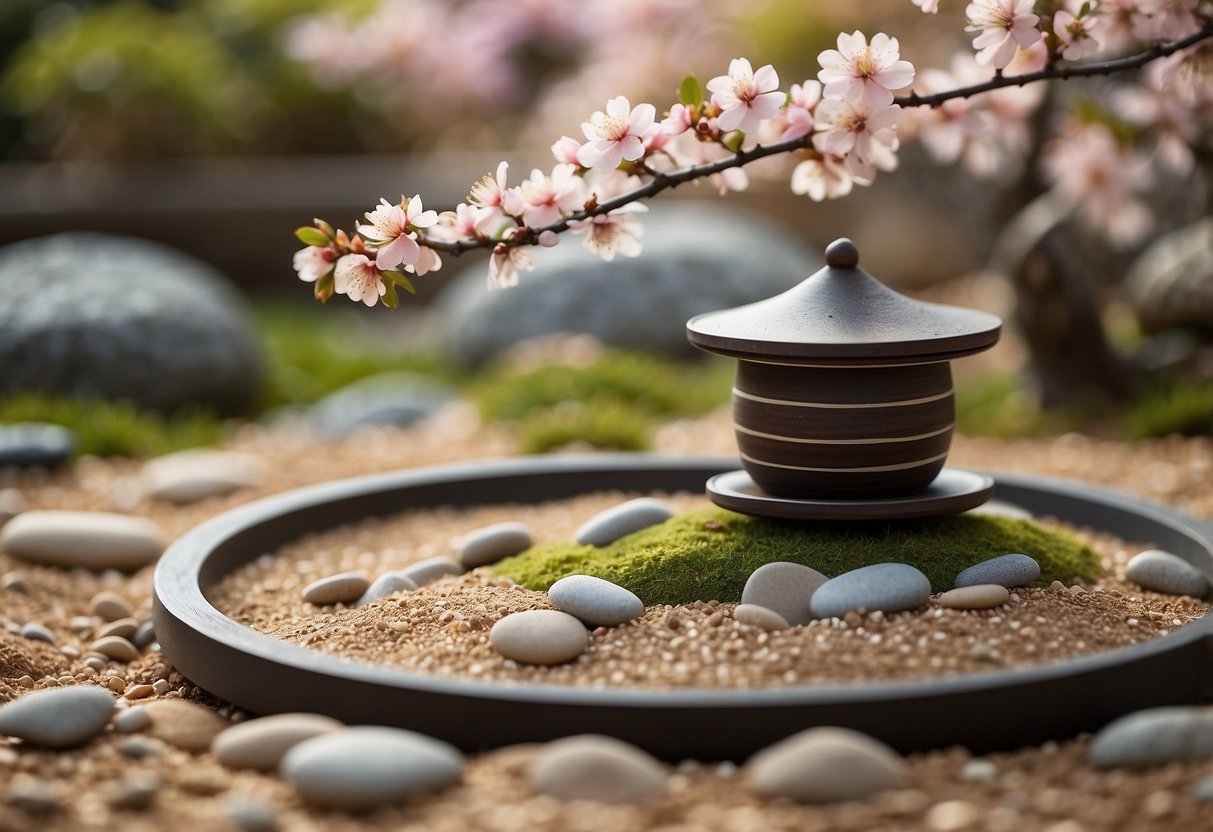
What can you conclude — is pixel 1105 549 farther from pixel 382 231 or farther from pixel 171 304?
pixel 171 304

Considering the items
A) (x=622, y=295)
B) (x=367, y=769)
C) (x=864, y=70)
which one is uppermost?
(x=864, y=70)

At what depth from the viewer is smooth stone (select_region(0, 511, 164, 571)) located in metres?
3.56

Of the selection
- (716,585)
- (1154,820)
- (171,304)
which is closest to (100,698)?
(716,585)

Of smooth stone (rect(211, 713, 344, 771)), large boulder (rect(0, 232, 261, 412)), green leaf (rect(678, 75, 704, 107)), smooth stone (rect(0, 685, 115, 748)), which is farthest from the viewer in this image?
large boulder (rect(0, 232, 261, 412))

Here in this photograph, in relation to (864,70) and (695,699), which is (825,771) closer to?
(695,699)

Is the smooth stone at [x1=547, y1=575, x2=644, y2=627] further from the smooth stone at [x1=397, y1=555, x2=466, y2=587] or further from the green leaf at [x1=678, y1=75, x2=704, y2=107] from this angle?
the green leaf at [x1=678, y1=75, x2=704, y2=107]

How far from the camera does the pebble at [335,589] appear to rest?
2756mm

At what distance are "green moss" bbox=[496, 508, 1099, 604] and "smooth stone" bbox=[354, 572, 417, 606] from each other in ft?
0.67

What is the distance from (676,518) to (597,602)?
0.45 meters

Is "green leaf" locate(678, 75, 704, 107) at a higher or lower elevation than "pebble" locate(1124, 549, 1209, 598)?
higher

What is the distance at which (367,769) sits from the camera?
1.87 m

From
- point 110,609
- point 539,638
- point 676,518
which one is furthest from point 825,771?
point 110,609

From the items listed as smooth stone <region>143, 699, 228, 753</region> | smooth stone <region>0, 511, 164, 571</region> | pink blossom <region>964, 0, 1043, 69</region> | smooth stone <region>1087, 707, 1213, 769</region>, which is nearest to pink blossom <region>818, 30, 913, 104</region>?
pink blossom <region>964, 0, 1043, 69</region>

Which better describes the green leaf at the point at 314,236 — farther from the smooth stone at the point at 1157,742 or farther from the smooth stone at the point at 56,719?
the smooth stone at the point at 1157,742
